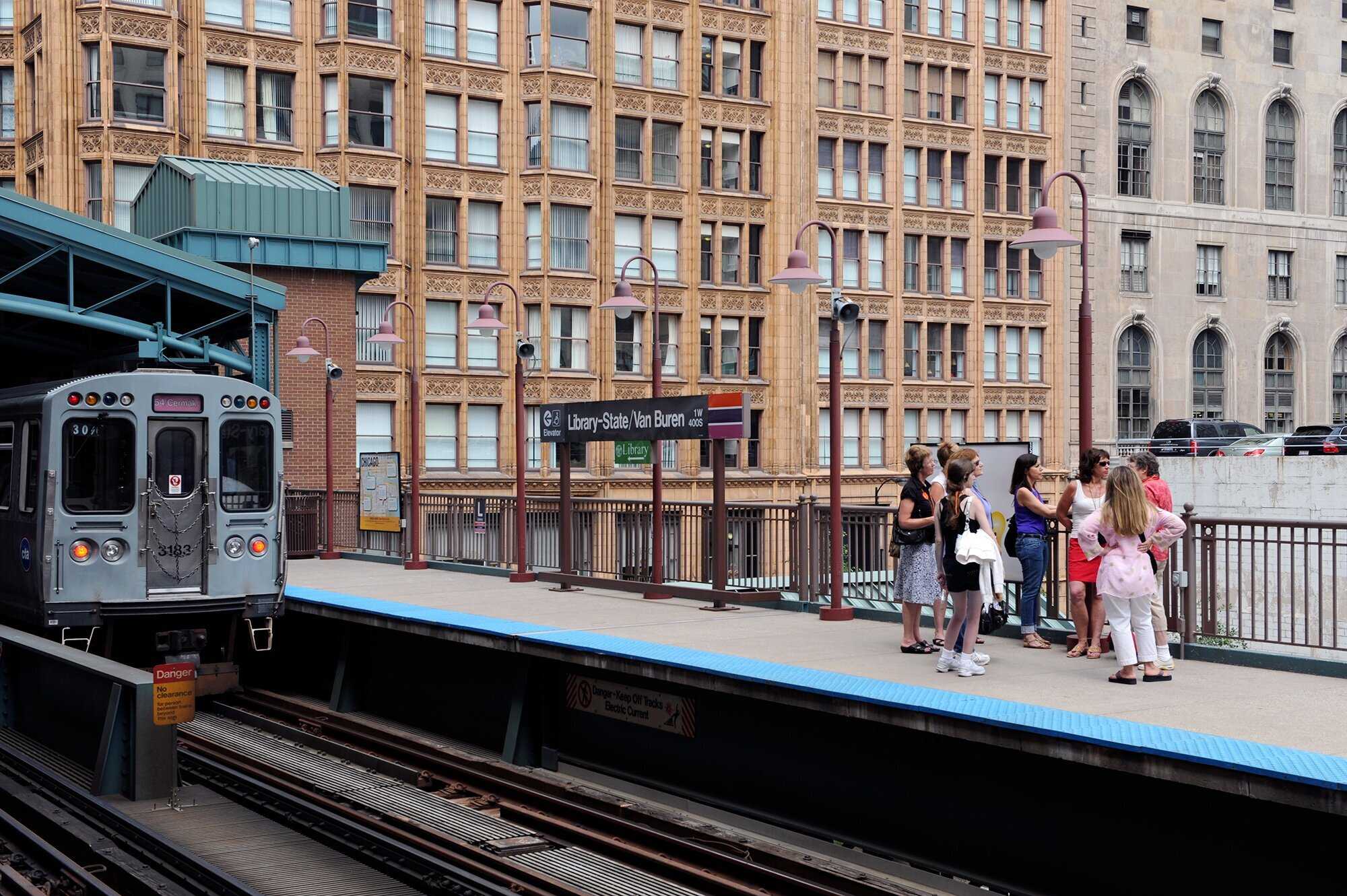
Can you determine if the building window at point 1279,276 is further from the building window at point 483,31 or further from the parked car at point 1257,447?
the building window at point 483,31

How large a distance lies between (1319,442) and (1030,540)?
43471 millimetres

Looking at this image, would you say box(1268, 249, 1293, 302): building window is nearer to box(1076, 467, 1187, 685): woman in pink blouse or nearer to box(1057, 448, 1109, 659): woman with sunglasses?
box(1057, 448, 1109, 659): woman with sunglasses

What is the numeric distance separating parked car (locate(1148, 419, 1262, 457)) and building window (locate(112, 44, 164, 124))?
38.6 meters

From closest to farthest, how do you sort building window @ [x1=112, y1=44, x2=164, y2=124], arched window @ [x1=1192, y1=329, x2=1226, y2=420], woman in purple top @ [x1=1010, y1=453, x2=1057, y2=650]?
woman in purple top @ [x1=1010, y1=453, x2=1057, y2=650]
building window @ [x1=112, y1=44, x2=164, y2=124]
arched window @ [x1=1192, y1=329, x2=1226, y2=420]

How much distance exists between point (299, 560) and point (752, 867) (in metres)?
19.9

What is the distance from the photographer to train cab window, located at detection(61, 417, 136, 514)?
17.2m

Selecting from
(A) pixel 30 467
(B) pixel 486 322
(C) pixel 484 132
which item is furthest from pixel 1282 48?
(A) pixel 30 467

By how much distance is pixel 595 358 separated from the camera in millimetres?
57281

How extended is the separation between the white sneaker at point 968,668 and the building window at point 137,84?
4333cm

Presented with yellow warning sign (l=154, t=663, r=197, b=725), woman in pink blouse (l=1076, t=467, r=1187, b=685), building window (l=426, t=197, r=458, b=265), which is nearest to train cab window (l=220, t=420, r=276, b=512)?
yellow warning sign (l=154, t=663, r=197, b=725)

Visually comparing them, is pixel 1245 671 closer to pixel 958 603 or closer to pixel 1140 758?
pixel 958 603

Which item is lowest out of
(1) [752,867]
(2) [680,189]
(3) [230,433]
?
(1) [752,867]

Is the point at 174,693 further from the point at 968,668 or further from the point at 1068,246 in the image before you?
the point at 1068,246

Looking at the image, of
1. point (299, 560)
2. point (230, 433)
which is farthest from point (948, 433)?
point (230, 433)
